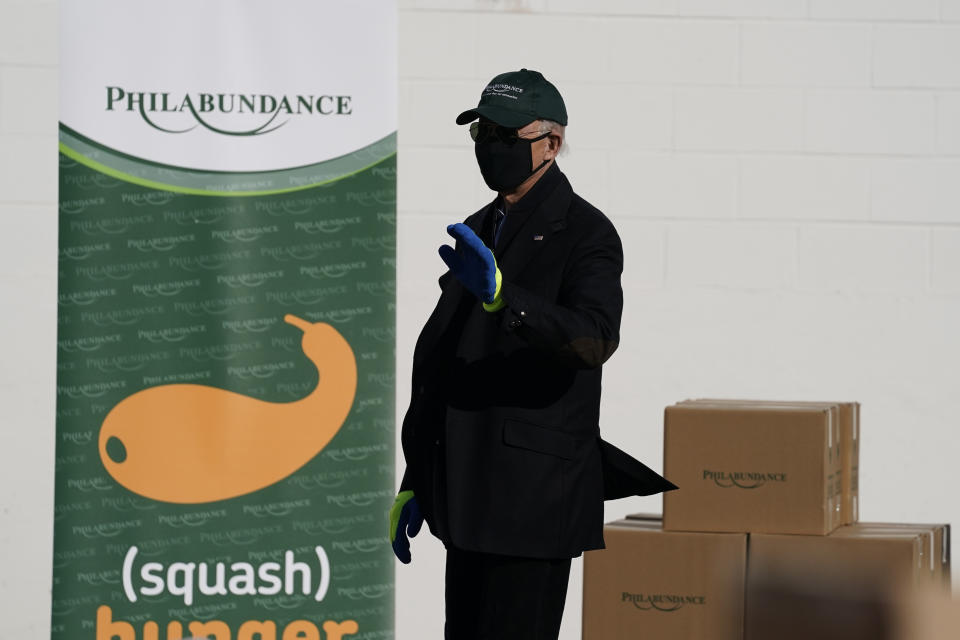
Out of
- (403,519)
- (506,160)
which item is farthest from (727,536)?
(506,160)

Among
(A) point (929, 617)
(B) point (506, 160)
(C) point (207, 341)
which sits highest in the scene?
(B) point (506, 160)

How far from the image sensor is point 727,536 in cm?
267

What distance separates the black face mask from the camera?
1.95m

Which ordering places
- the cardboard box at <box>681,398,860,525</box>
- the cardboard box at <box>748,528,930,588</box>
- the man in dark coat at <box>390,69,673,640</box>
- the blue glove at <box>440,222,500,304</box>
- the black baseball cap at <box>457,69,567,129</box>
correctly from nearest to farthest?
the blue glove at <box>440,222,500,304</box> < the man in dark coat at <box>390,69,673,640</box> < the black baseball cap at <box>457,69,567,129</box> < the cardboard box at <box>748,528,930,588</box> < the cardboard box at <box>681,398,860,525</box>

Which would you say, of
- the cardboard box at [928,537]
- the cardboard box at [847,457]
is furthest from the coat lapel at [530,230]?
the cardboard box at [928,537]

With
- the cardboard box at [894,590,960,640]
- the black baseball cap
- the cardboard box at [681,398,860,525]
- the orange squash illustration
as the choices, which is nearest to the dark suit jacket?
the black baseball cap

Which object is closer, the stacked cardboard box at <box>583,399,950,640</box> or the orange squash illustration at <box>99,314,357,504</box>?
the stacked cardboard box at <box>583,399,950,640</box>

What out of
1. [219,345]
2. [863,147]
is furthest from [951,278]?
[219,345]

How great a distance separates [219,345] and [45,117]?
76 cm

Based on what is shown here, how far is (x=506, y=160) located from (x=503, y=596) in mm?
628

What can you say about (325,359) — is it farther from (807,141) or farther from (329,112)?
(807,141)

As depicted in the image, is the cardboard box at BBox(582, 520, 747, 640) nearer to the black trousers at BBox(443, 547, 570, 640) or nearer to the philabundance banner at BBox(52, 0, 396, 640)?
the black trousers at BBox(443, 547, 570, 640)

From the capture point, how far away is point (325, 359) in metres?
3.40

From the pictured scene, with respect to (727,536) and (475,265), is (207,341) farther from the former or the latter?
(475,265)
